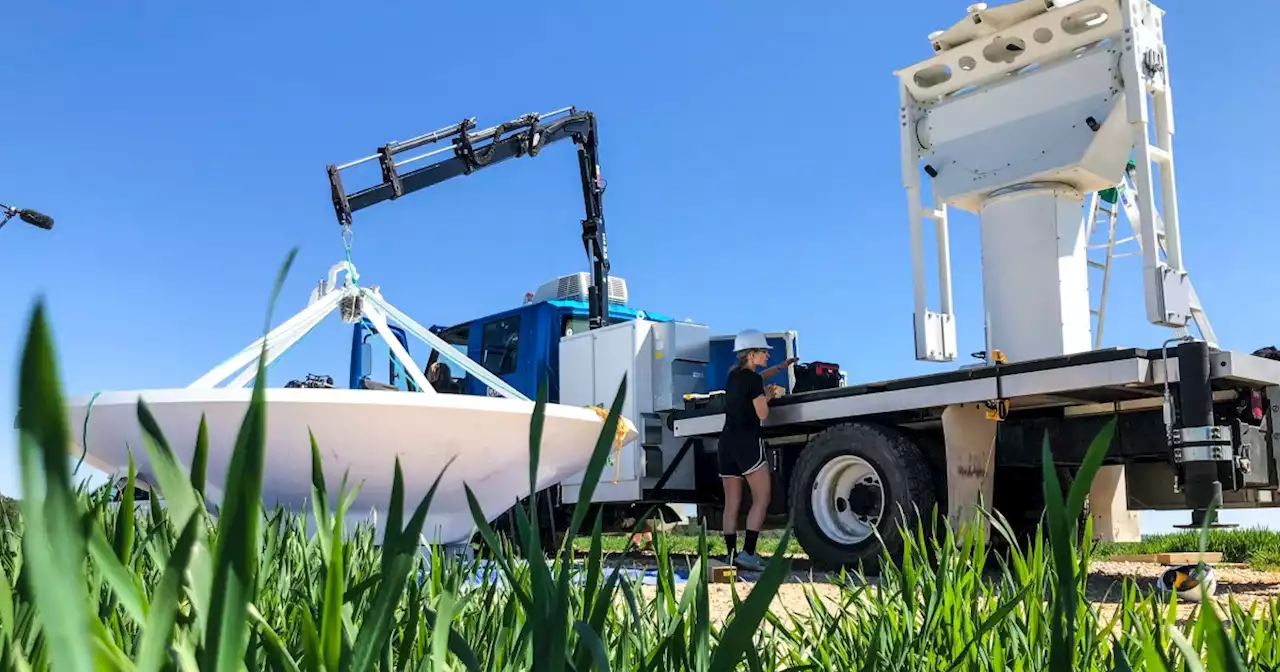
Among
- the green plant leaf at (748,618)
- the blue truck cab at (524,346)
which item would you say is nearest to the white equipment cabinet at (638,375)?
the blue truck cab at (524,346)

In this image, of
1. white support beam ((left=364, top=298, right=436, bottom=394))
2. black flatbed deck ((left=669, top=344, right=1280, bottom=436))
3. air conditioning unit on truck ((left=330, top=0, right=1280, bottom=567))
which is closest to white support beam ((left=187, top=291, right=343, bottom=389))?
white support beam ((left=364, top=298, right=436, bottom=394))

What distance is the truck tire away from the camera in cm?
629

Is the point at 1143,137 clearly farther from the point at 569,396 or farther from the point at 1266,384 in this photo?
the point at 569,396

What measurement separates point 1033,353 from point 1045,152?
126 cm

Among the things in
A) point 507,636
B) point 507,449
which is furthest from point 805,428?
point 507,636

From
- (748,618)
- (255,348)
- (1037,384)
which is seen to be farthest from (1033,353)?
(748,618)

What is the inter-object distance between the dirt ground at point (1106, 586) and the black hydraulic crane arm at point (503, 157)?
168 inches

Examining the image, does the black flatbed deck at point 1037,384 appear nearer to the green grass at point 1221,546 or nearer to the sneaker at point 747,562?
the sneaker at point 747,562

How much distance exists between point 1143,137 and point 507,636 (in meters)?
6.08

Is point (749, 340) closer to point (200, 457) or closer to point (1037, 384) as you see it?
point (1037, 384)

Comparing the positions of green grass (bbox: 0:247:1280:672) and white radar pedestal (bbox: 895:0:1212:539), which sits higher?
white radar pedestal (bbox: 895:0:1212:539)

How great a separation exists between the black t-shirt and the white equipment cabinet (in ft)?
4.09

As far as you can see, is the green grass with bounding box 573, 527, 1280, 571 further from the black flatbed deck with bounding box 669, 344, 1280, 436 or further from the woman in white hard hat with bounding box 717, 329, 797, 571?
the black flatbed deck with bounding box 669, 344, 1280, 436

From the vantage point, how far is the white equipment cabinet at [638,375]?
8500 millimetres
